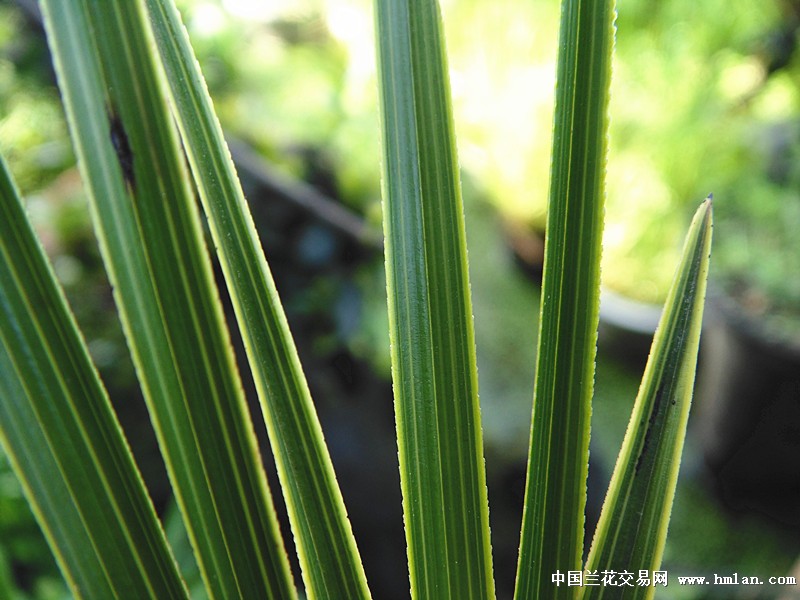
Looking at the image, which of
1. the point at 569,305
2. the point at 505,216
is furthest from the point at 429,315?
the point at 505,216

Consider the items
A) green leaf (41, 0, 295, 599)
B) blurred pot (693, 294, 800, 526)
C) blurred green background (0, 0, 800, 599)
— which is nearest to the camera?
green leaf (41, 0, 295, 599)

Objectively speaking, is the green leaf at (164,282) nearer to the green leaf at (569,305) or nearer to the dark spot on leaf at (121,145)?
the dark spot on leaf at (121,145)

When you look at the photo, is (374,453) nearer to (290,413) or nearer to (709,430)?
(709,430)

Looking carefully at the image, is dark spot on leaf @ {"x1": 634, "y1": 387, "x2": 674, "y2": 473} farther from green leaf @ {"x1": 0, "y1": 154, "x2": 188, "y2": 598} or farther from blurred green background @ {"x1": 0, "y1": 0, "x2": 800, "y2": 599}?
blurred green background @ {"x1": 0, "y1": 0, "x2": 800, "y2": 599}

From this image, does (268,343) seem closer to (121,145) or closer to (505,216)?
(121,145)

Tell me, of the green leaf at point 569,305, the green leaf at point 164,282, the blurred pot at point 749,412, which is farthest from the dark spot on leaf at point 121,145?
the blurred pot at point 749,412

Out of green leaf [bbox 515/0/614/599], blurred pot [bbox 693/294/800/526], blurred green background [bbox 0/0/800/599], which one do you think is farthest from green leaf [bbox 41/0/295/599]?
blurred pot [bbox 693/294/800/526]
